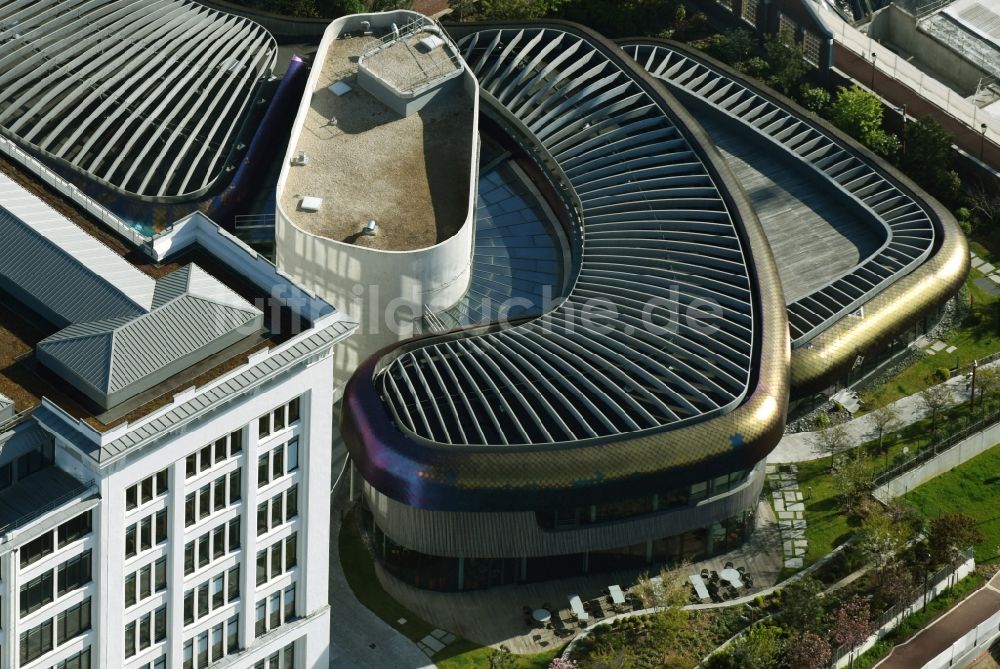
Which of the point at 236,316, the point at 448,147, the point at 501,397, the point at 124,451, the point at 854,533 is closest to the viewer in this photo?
the point at 124,451

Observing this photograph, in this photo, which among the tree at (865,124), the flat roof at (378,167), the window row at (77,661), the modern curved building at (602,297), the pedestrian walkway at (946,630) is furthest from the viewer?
the tree at (865,124)

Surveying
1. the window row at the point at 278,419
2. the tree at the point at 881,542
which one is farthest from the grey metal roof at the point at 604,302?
the window row at the point at 278,419

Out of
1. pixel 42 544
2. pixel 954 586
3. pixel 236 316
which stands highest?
pixel 236 316

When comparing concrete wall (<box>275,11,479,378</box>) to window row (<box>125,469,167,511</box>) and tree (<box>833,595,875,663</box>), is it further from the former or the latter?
tree (<box>833,595,875,663</box>)

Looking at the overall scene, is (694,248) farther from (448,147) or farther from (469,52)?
(469,52)

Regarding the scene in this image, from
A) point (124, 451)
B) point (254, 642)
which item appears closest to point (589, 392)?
point (254, 642)

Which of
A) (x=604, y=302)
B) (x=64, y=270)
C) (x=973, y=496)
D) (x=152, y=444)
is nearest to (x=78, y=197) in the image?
(x=64, y=270)

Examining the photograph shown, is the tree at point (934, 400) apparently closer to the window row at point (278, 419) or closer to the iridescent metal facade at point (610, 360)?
the iridescent metal facade at point (610, 360)

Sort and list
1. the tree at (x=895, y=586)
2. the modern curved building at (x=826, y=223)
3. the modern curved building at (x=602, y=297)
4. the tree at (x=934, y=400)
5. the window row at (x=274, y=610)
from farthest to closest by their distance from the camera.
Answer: the tree at (x=934, y=400), the modern curved building at (x=826, y=223), the tree at (x=895, y=586), the modern curved building at (x=602, y=297), the window row at (x=274, y=610)
